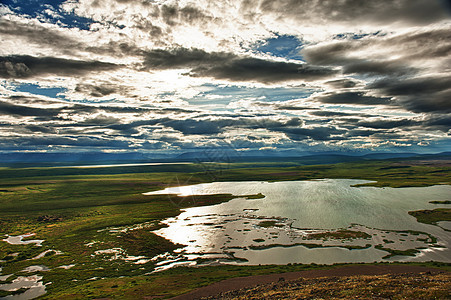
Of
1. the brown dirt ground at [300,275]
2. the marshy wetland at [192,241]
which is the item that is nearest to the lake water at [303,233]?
the marshy wetland at [192,241]

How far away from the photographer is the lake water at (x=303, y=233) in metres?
62.0

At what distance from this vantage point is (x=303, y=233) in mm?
78312

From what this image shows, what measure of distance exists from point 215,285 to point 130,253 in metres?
29.7

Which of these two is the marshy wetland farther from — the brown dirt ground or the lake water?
the brown dirt ground

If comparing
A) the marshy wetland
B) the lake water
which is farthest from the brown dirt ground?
the lake water

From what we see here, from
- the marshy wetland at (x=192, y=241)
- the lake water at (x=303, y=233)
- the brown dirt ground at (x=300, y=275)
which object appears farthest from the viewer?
the lake water at (x=303, y=233)

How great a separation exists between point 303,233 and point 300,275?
30.1 metres

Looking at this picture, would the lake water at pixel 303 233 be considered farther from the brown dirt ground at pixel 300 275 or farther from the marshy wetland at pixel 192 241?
the brown dirt ground at pixel 300 275

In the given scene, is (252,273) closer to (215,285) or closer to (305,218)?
(215,285)

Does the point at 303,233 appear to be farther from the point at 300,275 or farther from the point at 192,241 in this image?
the point at 192,241

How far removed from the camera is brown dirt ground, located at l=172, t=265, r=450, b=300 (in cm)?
4519

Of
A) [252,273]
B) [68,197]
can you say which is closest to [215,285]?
[252,273]

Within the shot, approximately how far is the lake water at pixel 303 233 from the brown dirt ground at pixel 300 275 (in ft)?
21.3

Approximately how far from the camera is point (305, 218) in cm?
9744
